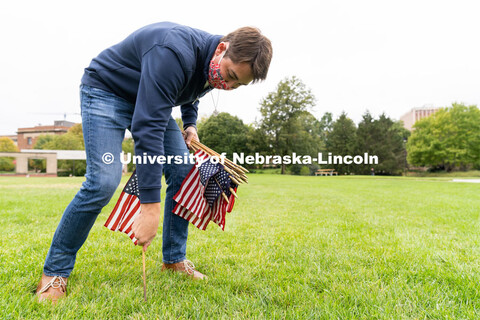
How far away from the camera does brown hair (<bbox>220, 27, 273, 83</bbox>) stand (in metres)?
1.59

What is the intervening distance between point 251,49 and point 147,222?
1.09 metres

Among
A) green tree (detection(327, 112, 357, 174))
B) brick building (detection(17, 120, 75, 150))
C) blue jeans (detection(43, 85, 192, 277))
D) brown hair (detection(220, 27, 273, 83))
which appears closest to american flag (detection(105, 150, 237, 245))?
blue jeans (detection(43, 85, 192, 277))

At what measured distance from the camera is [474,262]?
2350 millimetres

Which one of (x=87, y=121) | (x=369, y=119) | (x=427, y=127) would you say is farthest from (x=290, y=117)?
(x=87, y=121)

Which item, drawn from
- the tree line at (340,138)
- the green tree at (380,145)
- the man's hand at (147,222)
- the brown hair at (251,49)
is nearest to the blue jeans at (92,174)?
the man's hand at (147,222)

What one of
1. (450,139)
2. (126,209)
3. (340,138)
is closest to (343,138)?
(340,138)

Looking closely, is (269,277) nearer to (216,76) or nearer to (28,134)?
(216,76)

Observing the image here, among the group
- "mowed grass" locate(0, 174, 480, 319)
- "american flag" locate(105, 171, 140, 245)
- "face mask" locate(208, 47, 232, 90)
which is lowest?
"mowed grass" locate(0, 174, 480, 319)

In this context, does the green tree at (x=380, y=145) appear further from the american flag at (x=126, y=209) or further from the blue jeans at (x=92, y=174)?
the blue jeans at (x=92, y=174)

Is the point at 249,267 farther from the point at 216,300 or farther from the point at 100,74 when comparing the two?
the point at 100,74

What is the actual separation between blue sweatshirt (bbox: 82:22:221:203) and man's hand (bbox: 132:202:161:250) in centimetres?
4

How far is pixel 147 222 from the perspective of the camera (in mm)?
1472

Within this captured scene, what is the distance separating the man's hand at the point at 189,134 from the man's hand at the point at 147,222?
108 centimetres

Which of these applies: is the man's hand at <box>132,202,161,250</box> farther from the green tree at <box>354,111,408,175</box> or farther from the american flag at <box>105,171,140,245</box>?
the green tree at <box>354,111,408,175</box>
